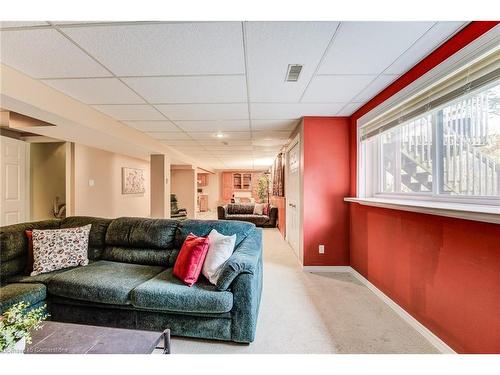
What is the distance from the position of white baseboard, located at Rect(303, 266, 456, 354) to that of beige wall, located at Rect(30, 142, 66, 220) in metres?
4.95

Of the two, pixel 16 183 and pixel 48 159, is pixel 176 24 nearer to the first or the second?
pixel 16 183

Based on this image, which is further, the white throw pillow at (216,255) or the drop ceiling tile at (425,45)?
the white throw pillow at (216,255)

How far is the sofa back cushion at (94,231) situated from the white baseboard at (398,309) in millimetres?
2612

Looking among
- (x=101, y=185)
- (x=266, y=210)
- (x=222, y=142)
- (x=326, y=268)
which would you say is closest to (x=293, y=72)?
(x=326, y=268)

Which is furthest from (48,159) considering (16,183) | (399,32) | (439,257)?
(439,257)

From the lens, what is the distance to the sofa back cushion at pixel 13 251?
2066mm

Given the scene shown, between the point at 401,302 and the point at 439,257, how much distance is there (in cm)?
71

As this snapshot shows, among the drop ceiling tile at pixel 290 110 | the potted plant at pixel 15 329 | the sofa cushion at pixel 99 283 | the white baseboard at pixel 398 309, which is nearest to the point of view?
the potted plant at pixel 15 329

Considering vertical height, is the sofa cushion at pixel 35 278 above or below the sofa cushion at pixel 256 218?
above

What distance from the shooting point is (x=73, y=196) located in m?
4.52

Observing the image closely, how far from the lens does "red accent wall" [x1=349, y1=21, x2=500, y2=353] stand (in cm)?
141

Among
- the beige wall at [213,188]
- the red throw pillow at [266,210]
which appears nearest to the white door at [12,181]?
the red throw pillow at [266,210]

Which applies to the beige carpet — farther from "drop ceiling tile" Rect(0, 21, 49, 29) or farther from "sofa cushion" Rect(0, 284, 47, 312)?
"drop ceiling tile" Rect(0, 21, 49, 29)

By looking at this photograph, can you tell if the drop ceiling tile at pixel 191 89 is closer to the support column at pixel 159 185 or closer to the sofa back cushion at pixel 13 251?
the sofa back cushion at pixel 13 251
